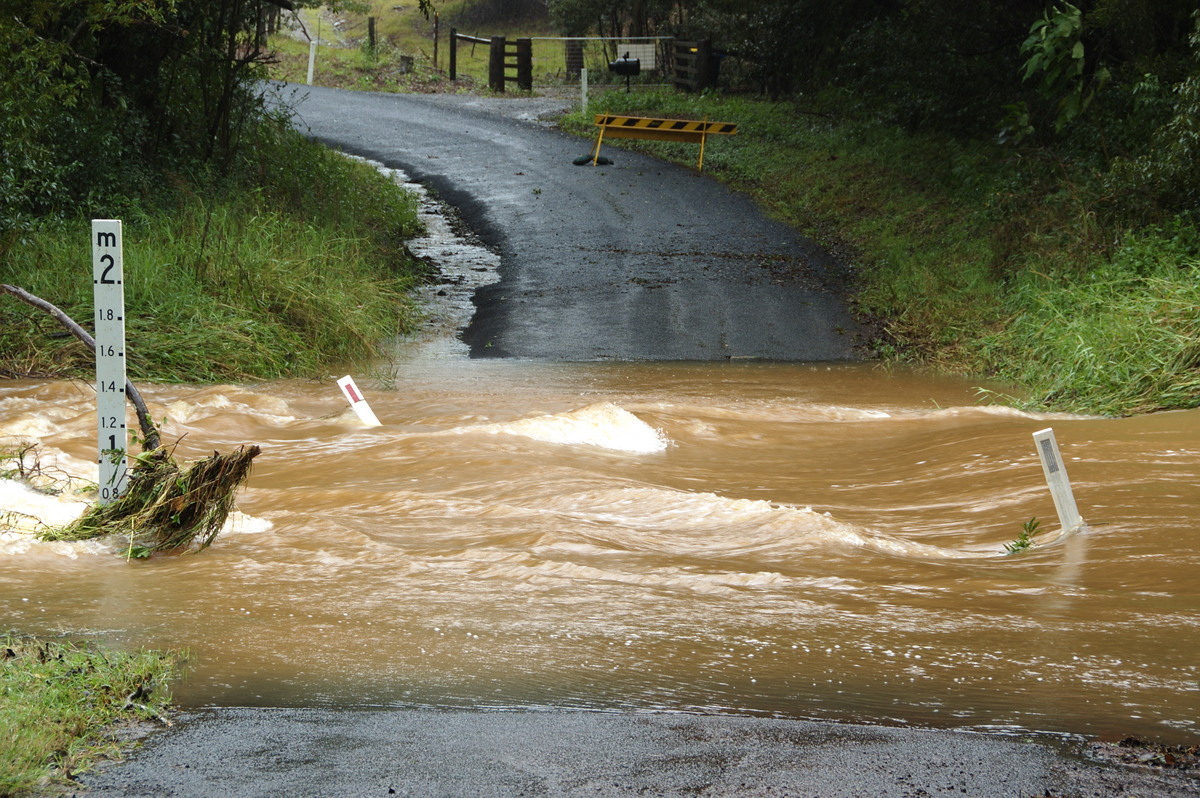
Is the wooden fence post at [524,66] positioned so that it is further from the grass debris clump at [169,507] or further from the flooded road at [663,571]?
the grass debris clump at [169,507]

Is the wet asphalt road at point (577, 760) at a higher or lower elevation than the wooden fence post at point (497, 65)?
lower

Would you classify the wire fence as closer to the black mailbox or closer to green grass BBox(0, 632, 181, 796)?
the black mailbox

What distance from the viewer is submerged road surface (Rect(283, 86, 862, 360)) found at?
1388cm

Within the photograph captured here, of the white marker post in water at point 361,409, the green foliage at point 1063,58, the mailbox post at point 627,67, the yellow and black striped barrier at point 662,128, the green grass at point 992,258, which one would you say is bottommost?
the white marker post in water at point 361,409

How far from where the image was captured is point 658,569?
573 cm

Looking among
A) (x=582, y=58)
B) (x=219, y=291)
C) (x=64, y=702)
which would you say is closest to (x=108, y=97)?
(x=219, y=291)

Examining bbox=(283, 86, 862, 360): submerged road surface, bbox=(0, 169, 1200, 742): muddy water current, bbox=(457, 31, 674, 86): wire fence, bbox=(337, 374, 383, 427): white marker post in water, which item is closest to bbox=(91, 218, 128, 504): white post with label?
bbox=(0, 169, 1200, 742): muddy water current

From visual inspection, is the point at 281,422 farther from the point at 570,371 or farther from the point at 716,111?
the point at 716,111

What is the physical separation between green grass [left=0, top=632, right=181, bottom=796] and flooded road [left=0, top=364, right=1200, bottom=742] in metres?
0.20

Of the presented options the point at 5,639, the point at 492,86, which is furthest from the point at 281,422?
the point at 492,86

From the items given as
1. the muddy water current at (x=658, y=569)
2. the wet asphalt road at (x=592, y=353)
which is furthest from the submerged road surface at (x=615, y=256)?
the muddy water current at (x=658, y=569)

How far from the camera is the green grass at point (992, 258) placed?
35.7ft

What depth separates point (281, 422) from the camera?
9617 mm

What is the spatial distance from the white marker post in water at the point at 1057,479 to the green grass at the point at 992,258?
418cm
